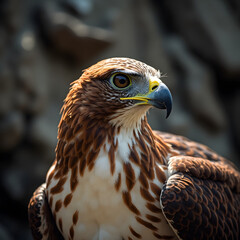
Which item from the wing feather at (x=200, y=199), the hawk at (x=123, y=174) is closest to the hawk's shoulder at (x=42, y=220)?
the hawk at (x=123, y=174)

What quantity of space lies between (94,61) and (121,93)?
4210 millimetres

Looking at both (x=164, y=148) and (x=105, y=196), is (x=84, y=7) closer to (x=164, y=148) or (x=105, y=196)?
(x=164, y=148)

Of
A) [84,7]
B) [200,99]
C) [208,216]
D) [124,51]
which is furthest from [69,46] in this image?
[208,216]

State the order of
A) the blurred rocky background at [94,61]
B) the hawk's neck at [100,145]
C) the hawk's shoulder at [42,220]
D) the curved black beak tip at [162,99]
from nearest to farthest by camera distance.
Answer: the curved black beak tip at [162,99], the hawk's neck at [100,145], the hawk's shoulder at [42,220], the blurred rocky background at [94,61]

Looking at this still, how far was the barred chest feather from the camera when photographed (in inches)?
101

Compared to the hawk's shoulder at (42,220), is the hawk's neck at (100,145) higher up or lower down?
higher up

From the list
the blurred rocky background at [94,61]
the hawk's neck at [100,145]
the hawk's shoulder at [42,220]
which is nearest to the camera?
the hawk's neck at [100,145]

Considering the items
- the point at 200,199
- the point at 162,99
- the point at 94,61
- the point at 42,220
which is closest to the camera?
the point at 162,99

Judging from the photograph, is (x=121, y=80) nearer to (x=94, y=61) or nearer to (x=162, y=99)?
(x=162, y=99)

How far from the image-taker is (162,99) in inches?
98.9

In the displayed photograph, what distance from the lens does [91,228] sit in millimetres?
2656

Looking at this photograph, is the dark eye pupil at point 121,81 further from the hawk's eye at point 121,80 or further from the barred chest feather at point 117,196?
the barred chest feather at point 117,196

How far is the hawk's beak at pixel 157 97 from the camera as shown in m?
2.51

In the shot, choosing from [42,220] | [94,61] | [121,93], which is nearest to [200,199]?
[121,93]
